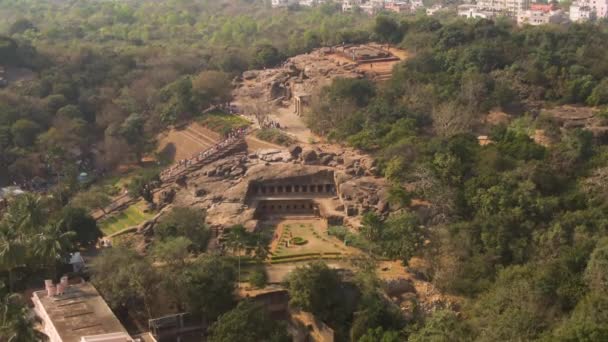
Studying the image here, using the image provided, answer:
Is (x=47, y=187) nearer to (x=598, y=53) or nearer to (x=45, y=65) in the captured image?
(x=45, y=65)

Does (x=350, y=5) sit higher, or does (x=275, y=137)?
(x=350, y=5)

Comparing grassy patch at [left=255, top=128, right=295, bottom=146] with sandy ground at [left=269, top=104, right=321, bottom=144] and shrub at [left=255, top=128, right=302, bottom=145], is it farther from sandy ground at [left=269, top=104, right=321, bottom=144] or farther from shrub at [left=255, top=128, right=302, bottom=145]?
sandy ground at [left=269, top=104, right=321, bottom=144]

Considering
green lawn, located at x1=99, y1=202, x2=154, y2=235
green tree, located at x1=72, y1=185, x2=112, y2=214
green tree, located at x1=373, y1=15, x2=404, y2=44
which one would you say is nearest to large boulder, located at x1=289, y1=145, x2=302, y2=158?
green lawn, located at x1=99, y1=202, x2=154, y2=235

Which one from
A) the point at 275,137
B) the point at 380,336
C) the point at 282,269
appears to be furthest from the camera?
the point at 275,137

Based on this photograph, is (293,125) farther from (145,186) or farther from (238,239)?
(238,239)

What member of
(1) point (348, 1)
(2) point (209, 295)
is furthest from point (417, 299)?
(1) point (348, 1)

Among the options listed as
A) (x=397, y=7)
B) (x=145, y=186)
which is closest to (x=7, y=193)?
(x=145, y=186)

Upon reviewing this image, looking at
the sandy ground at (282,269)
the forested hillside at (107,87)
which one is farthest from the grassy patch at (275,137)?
the sandy ground at (282,269)
